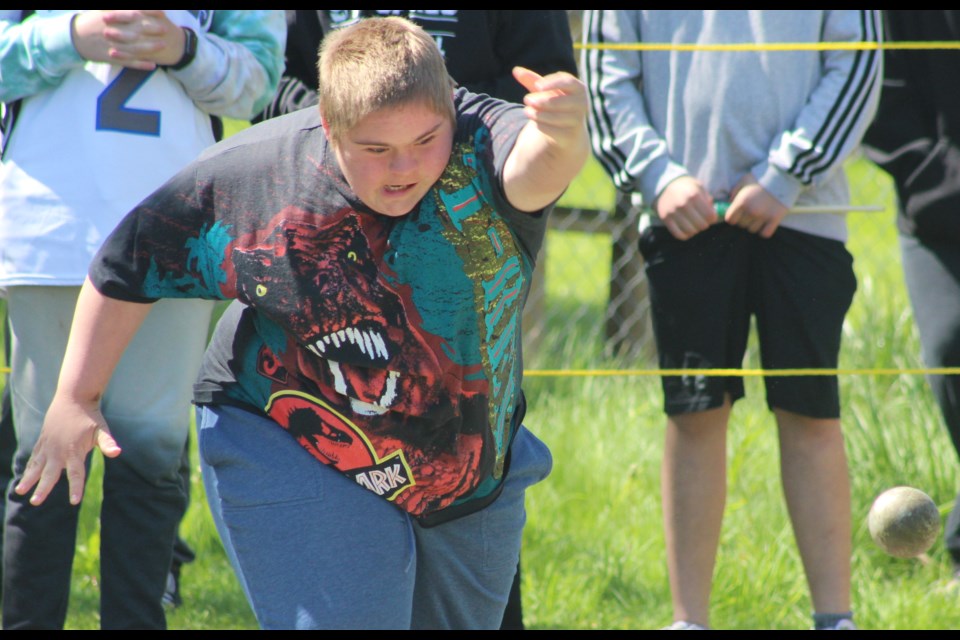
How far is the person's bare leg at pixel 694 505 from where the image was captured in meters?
2.85

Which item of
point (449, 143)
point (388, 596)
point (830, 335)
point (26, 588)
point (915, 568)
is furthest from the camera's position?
point (915, 568)

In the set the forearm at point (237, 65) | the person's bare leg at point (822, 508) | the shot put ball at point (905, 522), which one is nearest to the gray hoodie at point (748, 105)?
the person's bare leg at point (822, 508)

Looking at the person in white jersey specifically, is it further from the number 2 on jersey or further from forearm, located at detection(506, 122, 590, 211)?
forearm, located at detection(506, 122, 590, 211)

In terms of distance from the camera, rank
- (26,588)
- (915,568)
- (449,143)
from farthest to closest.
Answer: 1. (915,568)
2. (26,588)
3. (449,143)

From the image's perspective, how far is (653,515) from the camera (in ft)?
12.0

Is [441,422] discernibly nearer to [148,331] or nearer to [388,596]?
[388,596]

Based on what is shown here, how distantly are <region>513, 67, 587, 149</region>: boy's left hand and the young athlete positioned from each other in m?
0.13

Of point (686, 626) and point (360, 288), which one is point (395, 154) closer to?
point (360, 288)

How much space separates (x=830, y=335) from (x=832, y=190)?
1.26 feet

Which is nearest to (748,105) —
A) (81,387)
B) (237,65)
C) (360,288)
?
(237,65)

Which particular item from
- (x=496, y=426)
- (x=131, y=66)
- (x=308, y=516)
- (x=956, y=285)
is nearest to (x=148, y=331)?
(x=131, y=66)

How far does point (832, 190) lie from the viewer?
2.90 m

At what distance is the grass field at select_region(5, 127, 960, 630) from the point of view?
3.20 m

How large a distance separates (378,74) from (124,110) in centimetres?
102
